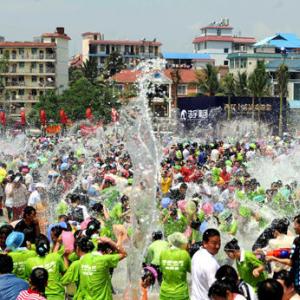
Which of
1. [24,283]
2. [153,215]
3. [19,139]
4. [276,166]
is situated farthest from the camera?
[19,139]

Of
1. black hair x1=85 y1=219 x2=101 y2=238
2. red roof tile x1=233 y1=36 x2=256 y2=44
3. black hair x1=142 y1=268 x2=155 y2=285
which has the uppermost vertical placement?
red roof tile x1=233 y1=36 x2=256 y2=44

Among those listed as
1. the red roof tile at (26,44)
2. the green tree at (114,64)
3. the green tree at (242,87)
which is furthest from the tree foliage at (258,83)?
the red roof tile at (26,44)

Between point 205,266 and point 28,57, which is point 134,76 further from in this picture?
point 205,266

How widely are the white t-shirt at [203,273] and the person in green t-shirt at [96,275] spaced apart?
775mm

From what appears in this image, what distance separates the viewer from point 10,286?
7.10m

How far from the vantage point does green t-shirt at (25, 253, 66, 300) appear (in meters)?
7.87

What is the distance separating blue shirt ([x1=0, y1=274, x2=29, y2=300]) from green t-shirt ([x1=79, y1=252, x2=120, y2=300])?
2.26ft

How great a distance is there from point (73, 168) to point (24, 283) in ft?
47.3

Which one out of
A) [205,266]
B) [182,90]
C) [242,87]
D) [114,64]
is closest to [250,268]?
[205,266]

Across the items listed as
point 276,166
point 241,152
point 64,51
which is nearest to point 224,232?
point 276,166

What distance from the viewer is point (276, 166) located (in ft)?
69.1

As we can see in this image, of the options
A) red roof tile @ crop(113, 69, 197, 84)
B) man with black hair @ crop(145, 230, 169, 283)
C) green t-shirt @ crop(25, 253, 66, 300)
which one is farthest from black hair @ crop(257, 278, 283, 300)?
red roof tile @ crop(113, 69, 197, 84)

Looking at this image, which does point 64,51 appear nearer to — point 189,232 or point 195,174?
point 195,174

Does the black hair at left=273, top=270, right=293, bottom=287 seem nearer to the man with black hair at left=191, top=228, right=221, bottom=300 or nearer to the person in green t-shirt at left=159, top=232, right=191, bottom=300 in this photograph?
the man with black hair at left=191, top=228, right=221, bottom=300
